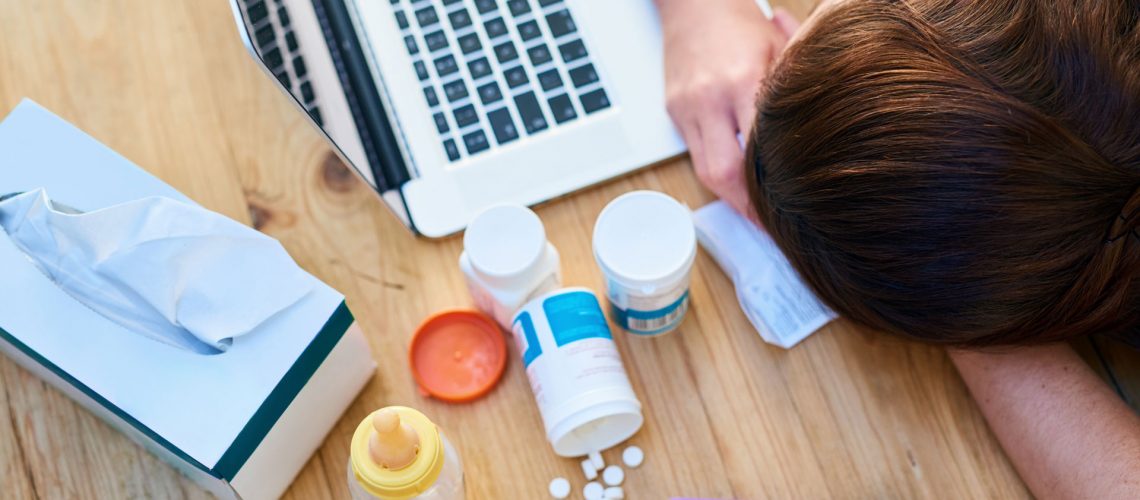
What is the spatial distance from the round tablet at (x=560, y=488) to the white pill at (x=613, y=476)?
3 centimetres

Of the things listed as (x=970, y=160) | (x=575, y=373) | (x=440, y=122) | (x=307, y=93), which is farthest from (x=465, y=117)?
(x=970, y=160)

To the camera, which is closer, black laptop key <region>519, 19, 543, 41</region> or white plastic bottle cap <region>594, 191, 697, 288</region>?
white plastic bottle cap <region>594, 191, 697, 288</region>

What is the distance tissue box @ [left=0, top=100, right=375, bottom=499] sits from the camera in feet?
1.76

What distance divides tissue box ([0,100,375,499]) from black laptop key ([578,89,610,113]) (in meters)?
0.25

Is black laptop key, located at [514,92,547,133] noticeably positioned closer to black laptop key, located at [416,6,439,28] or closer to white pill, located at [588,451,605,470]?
black laptop key, located at [416,6,439,28]

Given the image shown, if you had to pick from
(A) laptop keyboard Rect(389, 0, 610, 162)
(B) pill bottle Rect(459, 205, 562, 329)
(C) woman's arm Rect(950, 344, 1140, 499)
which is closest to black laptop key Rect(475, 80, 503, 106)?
(A) laptop keyboard Rect(389, 0, 610, 162)

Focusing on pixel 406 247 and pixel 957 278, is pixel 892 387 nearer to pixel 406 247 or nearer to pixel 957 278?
pixel 957 278

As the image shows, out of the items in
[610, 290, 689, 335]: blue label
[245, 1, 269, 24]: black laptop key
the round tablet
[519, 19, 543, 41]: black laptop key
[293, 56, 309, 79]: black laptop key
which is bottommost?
the round tablet

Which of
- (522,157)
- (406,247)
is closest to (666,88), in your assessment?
(522,157)

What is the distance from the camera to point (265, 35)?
1.79 feet

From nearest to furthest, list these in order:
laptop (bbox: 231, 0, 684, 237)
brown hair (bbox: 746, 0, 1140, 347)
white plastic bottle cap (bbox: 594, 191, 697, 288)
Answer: brown hair (bbox: 746, 0, 1140, 347) → white plastic bottle cap (bbox: 594, 191, 697, 288) → laptop (bbox: 231, 0, 684, 237)

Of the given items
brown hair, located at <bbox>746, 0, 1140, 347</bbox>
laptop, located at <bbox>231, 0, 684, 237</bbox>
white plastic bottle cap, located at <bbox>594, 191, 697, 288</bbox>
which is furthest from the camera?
laptop, located at <bbox>231, 0, 684, 237</bbox>

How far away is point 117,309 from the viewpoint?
57 centimetres

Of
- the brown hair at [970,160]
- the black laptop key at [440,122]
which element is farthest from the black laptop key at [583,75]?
the brown hair at [970,160]
